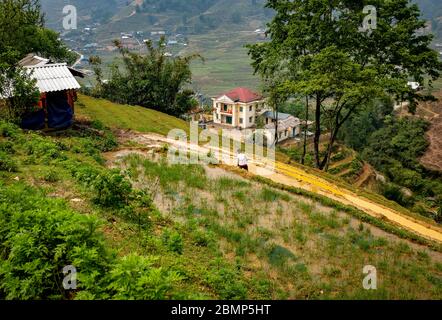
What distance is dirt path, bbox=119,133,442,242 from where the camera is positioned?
15031 mm

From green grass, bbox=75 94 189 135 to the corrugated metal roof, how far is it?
4.48 metres

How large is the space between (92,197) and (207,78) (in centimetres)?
11179

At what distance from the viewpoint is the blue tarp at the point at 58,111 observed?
62.1 ft

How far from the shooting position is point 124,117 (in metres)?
26.4

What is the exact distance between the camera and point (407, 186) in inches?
1535

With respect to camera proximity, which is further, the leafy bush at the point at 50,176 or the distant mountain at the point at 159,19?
the distant mountain at the point at 159,19

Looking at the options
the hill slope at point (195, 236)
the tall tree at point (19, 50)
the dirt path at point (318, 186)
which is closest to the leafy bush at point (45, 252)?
the hill slope at point (195, 236)

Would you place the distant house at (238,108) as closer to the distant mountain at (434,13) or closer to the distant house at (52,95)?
the distant house at (52,95)

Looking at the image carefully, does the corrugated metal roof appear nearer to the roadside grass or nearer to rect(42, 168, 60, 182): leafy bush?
rect(42, 168, 60, 182): leafy bush

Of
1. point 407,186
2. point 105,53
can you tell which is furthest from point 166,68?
point 105,53

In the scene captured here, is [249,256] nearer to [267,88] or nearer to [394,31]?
[394,31]

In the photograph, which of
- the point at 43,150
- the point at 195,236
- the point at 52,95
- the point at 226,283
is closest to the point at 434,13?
the point at 52,95

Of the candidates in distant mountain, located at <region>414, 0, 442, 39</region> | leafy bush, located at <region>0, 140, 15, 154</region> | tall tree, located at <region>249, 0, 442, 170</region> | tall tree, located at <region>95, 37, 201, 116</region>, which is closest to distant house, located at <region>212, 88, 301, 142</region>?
tall tree, located at <region>95, 37, 201, 116</region>

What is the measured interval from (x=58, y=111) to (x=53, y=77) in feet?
4.85
